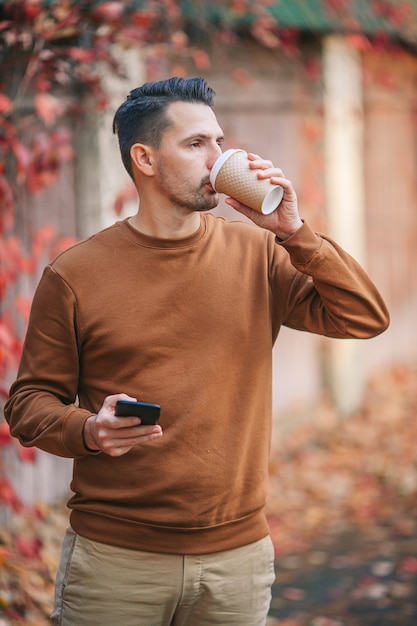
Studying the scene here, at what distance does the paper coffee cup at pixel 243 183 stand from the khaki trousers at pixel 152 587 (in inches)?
40.8

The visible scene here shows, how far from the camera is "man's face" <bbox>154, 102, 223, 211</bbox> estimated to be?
8.95ft

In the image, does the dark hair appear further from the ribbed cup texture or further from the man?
the ribbed cup texture

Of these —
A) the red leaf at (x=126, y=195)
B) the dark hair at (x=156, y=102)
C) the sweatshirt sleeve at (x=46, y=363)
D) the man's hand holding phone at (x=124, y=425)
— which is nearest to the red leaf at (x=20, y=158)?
the red leaf at (x=126, y=195)

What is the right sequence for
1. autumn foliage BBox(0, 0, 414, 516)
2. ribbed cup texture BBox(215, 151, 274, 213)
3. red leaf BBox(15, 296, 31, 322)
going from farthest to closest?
1. red leaf BBox(15, 296, 31, 322)
2. autumn foliage BBox(0, 0, 414, 516)
3. ribbed cup texture BBox(215, 151, 274, 213)

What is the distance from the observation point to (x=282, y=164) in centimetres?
714

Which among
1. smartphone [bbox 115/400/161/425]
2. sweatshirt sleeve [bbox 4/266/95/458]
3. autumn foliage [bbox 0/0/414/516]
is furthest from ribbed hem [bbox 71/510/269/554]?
autumn foliage [bbox 0/0/414/516]

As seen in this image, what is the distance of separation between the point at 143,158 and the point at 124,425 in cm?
91

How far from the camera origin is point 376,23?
7410 mm

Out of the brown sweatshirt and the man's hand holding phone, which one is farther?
the brown sweatshirt

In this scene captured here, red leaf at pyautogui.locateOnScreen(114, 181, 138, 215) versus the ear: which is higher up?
red leaf at pyautogui.locateOnScreen(114, 181, 138, 215)

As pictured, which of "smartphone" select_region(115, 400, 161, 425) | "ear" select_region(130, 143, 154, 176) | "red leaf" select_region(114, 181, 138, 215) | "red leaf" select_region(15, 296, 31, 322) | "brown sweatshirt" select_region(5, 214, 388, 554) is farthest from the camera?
"red leaf" select_region(114, 181, 138, 215)

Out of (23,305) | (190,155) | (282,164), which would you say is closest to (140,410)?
(190,155)

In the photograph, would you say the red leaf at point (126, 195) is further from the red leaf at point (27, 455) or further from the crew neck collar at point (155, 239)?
the crew neck collar at point (155, 239)

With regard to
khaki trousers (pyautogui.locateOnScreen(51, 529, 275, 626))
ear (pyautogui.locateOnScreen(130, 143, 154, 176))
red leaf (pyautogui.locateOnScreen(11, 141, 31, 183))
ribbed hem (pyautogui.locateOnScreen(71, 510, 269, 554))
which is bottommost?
khaki trousers (pyautogui.locateOnScreen(51, 529, 275, 626))
